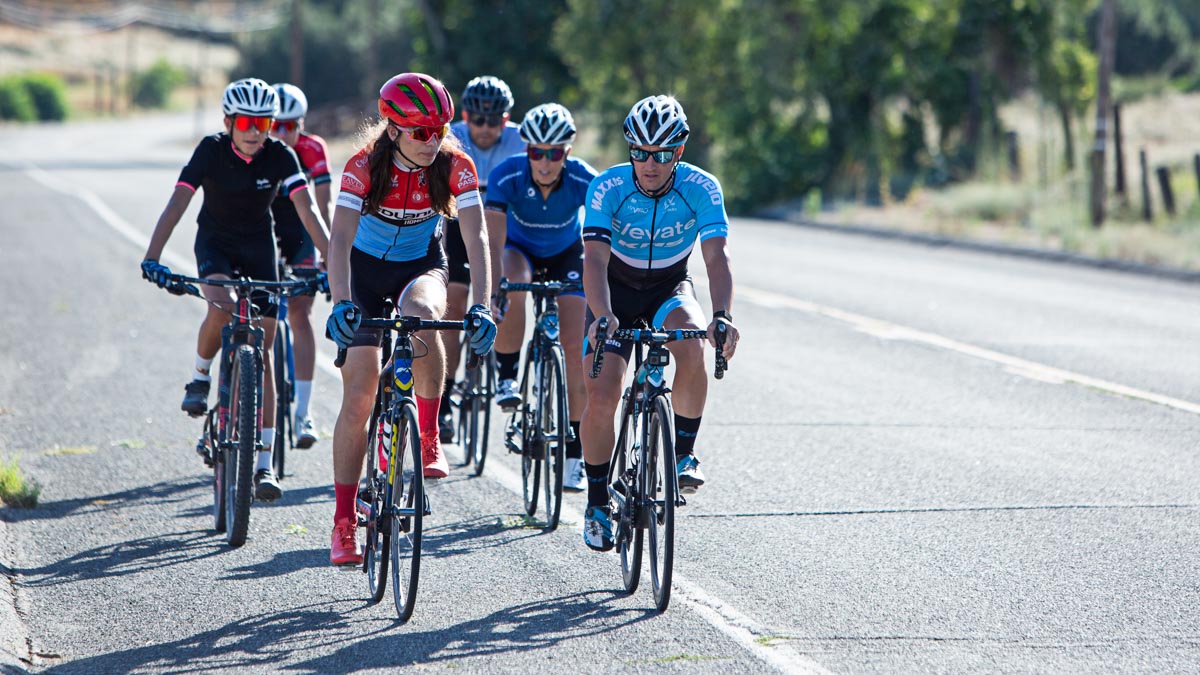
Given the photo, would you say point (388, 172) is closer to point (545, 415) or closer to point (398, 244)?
point (398, 244)

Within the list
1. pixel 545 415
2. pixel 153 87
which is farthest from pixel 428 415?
pixel 153 87

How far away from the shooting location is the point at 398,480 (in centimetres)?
560

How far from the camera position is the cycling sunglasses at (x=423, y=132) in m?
5.86

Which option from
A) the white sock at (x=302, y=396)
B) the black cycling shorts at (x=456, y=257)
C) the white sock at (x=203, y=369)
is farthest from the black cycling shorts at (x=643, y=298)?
the white sock at (x=302, y=396)

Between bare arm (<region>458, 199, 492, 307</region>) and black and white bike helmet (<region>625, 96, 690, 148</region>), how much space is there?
2.30ft

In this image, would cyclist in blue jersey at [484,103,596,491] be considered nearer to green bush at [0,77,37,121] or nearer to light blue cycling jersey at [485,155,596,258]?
light blue cycling jersey at [485,155,596,258]

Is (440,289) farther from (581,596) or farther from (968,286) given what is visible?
(968,286)

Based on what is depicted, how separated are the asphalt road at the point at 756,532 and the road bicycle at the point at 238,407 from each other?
0.18 meters

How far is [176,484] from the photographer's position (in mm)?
7945

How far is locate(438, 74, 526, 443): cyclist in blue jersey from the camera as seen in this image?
834 cm

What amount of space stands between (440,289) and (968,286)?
12.3 meters

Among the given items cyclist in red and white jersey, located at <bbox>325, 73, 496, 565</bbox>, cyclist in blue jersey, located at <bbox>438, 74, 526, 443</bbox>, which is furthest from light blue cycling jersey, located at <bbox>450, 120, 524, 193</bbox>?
cyclist in red and white jersey, located at <bbox>325, 73, 496, 565</bbox>

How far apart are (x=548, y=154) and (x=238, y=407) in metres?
2.03

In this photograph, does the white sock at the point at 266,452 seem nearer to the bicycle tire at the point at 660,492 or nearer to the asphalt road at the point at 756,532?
the asphalt road at the point at 756,532
